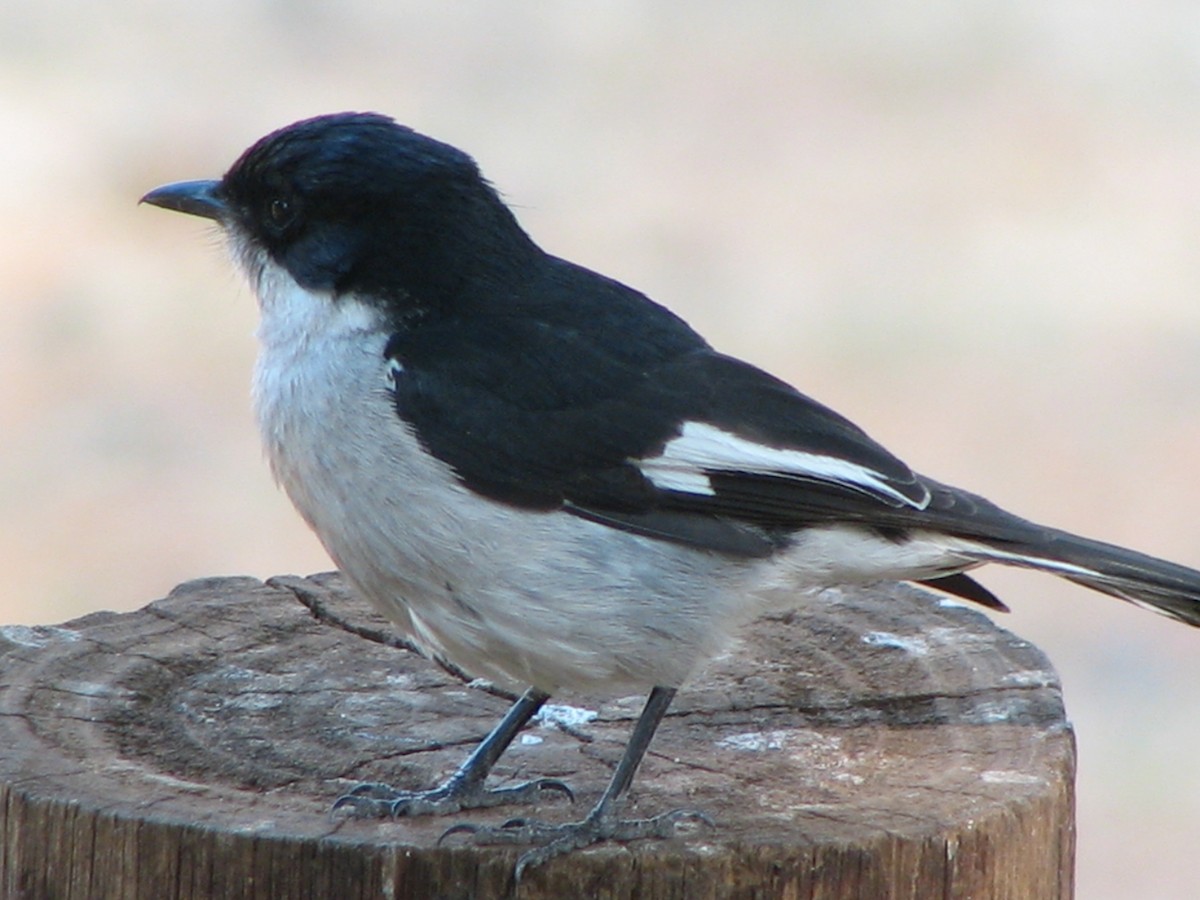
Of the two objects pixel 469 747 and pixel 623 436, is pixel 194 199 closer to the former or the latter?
pixel 623 436

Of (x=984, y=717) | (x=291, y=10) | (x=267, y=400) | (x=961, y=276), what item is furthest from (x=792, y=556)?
(x=291, y=10)

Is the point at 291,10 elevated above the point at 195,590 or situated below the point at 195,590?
above

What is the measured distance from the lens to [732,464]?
4.58m

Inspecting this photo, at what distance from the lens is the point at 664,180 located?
12758 mm

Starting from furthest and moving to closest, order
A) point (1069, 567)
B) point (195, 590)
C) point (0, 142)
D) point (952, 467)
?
1. point (0, 142)
2. point (952, 467)
3. point (195, 590)
4. point (1069, 567)

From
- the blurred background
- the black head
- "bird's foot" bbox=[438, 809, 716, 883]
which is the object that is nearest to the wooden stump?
"bird's foot" bbox=[438, 809, 716, 883]

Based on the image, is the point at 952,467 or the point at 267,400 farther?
the point at 952,467

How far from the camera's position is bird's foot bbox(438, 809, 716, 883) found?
3900 millimetres

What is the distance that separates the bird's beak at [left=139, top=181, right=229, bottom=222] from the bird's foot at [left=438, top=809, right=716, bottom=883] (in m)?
1.74

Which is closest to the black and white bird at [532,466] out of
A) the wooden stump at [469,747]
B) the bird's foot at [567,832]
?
the bird's foot at [567,832]

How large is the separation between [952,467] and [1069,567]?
5.31 metres

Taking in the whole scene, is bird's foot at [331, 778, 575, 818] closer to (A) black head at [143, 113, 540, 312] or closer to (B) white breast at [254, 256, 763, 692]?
(B) white breast at [254, 256, 763, 692]

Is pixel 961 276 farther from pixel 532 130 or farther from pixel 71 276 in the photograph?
pixel 71 276

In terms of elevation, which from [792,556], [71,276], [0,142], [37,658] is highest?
[0,142]
